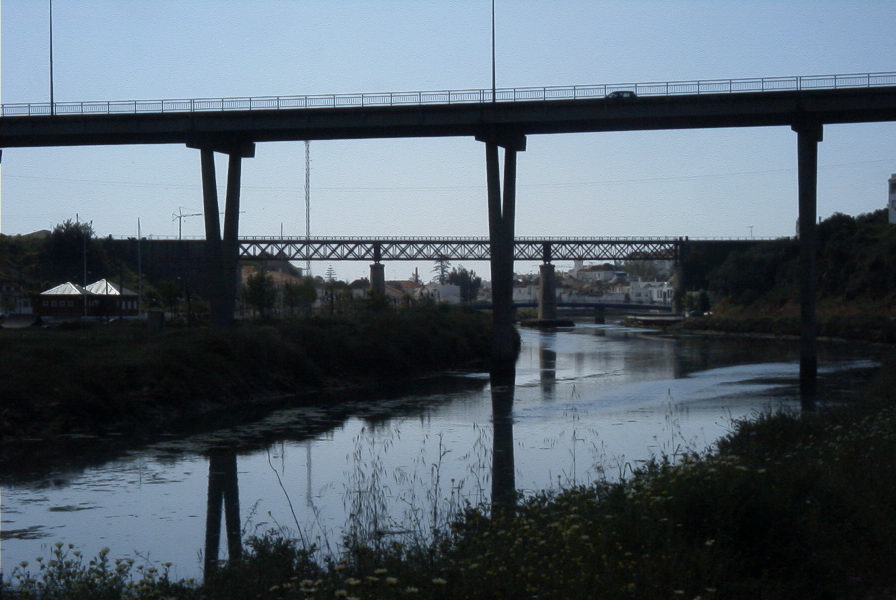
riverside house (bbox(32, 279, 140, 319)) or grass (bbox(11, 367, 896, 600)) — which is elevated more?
riverside house (bbox(32, 279, 140, 319))

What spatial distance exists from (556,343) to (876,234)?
127 feet

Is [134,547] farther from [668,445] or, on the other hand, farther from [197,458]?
[668,445]

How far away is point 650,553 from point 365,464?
13609mm

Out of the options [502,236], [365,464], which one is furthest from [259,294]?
[365,464]

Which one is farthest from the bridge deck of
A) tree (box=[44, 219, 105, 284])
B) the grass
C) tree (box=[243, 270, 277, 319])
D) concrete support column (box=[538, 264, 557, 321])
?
concrete support column (box=[538, 264, 557, 321])

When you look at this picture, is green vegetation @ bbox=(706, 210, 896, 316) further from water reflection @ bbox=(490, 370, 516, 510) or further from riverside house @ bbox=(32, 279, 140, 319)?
riverside house @ bbox=(32, 279, 140, 319)

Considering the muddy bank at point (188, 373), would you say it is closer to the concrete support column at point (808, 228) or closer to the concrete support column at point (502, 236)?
the concrete support column at point (502, 236)

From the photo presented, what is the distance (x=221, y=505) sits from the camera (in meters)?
18.5

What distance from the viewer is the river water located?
15.9 meters

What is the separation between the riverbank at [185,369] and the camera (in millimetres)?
28438

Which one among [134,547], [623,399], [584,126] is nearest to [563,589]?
[134,547]

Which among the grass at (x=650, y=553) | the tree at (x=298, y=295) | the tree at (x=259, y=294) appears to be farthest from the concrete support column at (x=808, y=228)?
the tree at (x=298, y=295)

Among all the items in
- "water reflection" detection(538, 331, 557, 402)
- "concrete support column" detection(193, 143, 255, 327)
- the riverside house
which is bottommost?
"water reflection" detection(538, 331, 557, 402)

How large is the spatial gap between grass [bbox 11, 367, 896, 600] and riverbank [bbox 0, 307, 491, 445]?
53.6 ft
